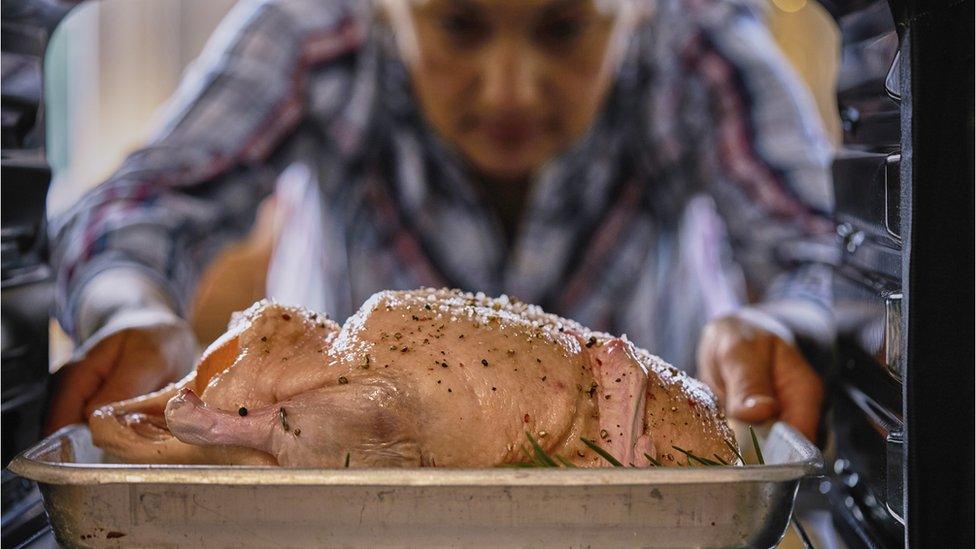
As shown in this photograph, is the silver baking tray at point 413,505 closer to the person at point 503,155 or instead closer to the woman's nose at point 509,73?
the person at point 503,155

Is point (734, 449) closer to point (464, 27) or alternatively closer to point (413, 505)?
point (413, 505)

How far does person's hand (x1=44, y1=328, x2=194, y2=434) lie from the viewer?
1.26 m

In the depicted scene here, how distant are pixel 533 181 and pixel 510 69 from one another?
389 mm

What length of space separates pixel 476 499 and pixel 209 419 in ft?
1.06

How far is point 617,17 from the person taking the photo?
2.54 metres

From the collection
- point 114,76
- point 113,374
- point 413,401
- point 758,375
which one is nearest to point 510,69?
point 758,375

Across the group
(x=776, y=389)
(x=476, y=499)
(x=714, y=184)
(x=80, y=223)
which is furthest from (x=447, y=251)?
(x=476, y=499)

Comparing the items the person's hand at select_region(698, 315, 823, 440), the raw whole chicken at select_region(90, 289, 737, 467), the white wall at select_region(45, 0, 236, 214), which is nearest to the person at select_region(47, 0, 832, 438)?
the person's hand at select_region(698, 315, 823, 440)

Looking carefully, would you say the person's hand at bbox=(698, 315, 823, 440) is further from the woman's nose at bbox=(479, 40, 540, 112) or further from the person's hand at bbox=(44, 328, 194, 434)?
the woman's nose at bbox=(479, 40, 540, 112)

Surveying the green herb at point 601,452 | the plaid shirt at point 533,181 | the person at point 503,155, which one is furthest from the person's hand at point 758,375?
the plaid shirt at point 533,181

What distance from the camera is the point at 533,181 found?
2.62 meters

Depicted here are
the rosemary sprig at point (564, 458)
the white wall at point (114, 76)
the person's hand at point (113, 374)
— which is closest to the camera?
the rosemary sprig at point (564, 458)

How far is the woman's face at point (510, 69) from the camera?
2316mm

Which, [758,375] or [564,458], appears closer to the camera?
[564,458]
